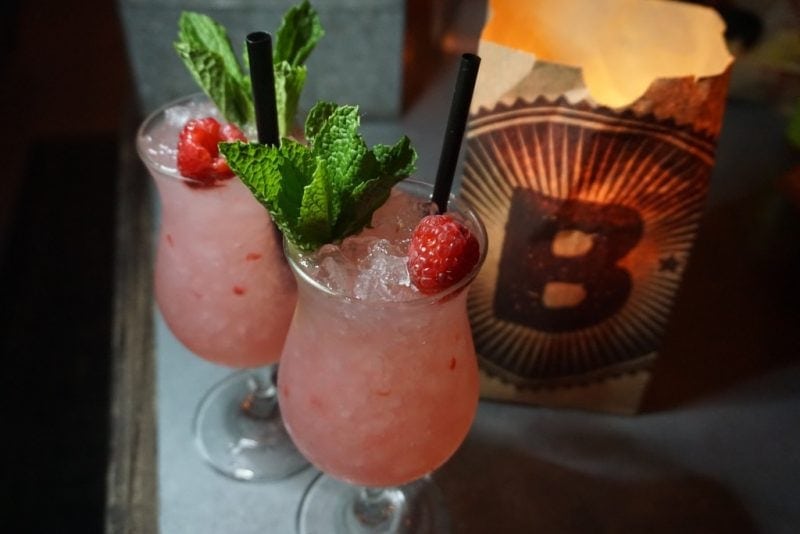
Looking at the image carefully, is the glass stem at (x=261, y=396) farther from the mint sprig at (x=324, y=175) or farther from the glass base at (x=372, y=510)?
the mint sprig at (x=324, y=175)

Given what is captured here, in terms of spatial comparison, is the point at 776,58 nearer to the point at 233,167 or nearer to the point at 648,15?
the point at 648,15

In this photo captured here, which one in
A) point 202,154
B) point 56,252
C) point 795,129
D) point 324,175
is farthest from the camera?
point 56,252

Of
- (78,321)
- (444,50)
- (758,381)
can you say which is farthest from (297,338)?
(78,321)

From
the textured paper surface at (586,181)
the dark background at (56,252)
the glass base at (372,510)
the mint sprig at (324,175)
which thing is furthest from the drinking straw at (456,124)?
the dark background at (56,252)

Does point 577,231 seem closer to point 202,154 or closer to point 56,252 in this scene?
point 202,154

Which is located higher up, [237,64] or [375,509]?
[237,64]

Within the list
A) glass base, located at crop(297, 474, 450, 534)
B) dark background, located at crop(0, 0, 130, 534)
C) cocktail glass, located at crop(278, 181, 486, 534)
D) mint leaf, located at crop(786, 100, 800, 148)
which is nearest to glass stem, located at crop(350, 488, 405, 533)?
glass base, located at crop(297, 474, 450, 534)

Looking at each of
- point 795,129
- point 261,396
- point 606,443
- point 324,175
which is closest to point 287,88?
point 324,175
